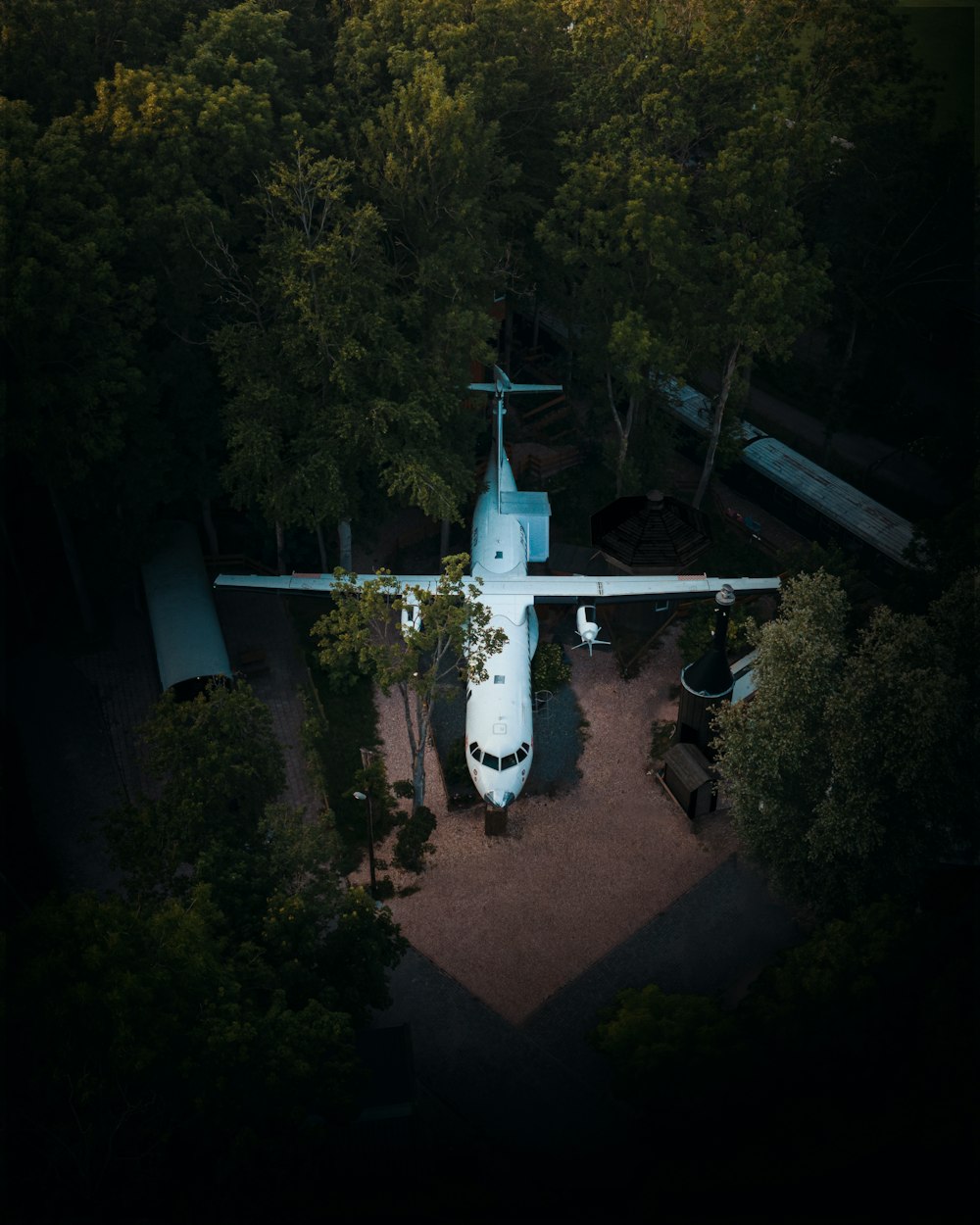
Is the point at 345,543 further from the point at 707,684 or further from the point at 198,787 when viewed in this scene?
the point at 198,787

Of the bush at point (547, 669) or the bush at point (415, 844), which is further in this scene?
the bush at point (547, 669)

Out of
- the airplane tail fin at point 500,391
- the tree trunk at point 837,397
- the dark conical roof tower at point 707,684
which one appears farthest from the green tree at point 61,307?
the tree trunk at point 837,397

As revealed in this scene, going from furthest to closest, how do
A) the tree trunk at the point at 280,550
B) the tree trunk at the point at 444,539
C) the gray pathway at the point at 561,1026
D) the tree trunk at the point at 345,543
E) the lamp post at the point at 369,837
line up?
the tree trunk at the point at 444,539
the tree trunk at the point at 280,550
the tree trunk at the point at 345,543
the lamp post at the point at 369,837
the gray pathway at the point at 561,1026

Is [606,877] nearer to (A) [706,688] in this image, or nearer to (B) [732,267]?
(A) [706,688]

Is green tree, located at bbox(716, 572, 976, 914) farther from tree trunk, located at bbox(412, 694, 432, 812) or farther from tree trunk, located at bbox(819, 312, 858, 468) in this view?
tree trunk, located at bbox(819, 312, 858, 468)

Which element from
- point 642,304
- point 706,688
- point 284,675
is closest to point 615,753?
point 706,688

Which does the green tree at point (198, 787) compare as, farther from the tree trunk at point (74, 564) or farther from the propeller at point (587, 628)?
the propeller at point (587, 628)
